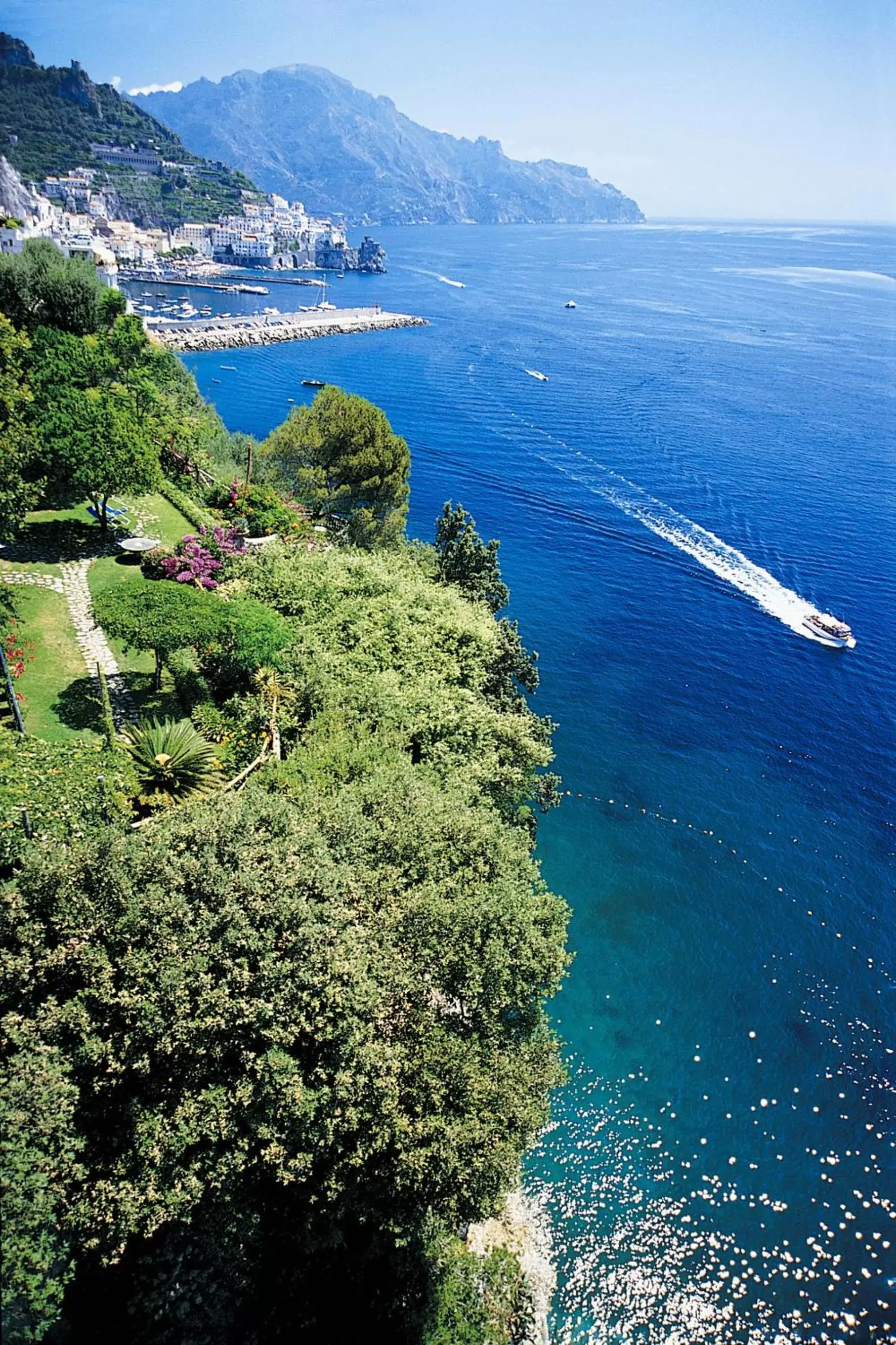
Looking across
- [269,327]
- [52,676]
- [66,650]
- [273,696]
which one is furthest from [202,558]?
[269,327]

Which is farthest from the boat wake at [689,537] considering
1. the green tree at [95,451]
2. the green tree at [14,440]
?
the green tree at [14,440]

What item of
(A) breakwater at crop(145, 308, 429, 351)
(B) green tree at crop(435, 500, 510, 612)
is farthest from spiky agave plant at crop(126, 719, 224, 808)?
(A) breakwater at crop(145, 308, 429, 351)

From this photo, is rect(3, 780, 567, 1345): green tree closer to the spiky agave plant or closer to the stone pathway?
the spiky agave plant

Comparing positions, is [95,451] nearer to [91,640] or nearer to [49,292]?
[91,640]

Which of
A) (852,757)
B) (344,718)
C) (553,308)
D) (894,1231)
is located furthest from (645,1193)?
(553,308)

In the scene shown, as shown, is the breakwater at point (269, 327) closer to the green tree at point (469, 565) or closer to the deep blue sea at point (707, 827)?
the deep blue sea at point (707, 827)

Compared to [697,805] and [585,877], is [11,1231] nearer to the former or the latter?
[585,877]
